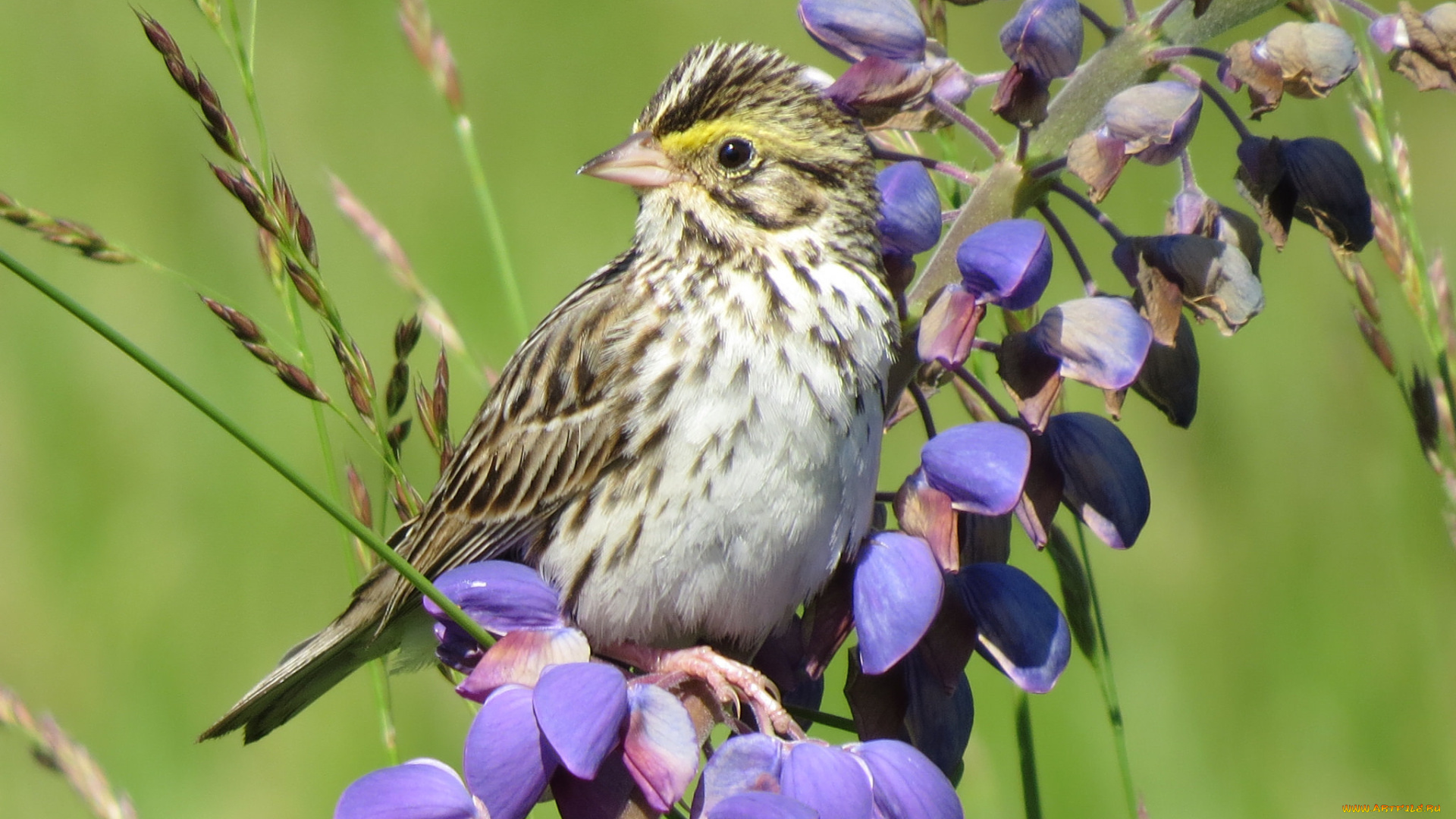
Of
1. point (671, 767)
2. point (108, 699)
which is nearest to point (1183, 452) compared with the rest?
point (108, 699)

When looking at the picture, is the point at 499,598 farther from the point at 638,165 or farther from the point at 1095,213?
the point at 638,165

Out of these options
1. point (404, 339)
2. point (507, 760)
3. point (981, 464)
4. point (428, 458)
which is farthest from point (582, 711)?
point (428, 458)

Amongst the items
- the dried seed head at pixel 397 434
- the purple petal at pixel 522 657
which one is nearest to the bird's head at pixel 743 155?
the dried seed head at pixel 397 434

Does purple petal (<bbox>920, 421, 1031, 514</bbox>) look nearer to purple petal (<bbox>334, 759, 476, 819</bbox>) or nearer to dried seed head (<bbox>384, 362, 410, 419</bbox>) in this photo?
purple petal (<bbox>334, 759, 476, 819</bbox>)

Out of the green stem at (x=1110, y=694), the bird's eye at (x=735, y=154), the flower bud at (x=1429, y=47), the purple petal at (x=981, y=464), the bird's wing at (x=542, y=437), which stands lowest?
the green stem at (x=1110, y=694)

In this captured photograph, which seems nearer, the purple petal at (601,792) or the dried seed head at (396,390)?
the purple petal at (601,792)

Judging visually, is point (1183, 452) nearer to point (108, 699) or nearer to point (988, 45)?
point (988, 45)

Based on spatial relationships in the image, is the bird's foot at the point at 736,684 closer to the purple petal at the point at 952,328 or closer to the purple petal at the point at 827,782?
the purple petal at the point at 827,782
